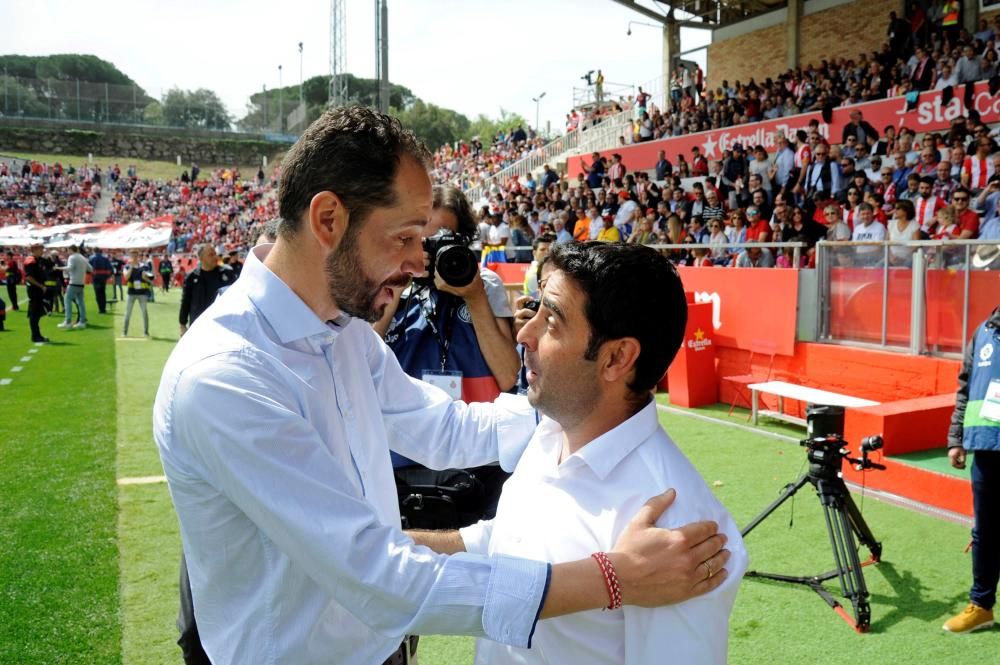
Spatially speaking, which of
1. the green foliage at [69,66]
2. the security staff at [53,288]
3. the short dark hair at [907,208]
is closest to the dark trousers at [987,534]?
the short dark hair at [907,208]

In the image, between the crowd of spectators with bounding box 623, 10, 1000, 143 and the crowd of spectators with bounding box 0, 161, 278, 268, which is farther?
the crowd of spectators with bounding box 0, 161, 278, 268

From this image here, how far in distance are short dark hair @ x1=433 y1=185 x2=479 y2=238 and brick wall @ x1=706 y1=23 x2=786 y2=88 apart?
935 inches

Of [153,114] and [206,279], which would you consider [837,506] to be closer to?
[206,279]

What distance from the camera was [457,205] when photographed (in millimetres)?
3469

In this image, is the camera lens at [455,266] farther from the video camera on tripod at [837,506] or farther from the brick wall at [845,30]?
the brick wall at [845,30]

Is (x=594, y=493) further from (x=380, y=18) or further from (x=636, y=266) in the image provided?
(x=380, y=18)

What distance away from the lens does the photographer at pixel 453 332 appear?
327cm

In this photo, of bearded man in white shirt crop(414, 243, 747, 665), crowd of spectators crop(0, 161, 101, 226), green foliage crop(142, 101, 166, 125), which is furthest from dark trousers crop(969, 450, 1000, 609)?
green foliage crop(142, 101, 166, 125)

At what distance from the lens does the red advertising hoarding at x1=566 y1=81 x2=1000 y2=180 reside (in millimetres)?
13703

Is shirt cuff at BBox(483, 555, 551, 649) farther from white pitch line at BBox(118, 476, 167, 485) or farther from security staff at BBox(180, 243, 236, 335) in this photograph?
security staff at BBox(180, 243, 236, 335)

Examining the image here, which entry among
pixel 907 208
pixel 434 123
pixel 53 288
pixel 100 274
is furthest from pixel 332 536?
pixel 434 123

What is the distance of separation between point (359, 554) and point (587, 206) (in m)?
17.8

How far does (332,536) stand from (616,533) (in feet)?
2.04

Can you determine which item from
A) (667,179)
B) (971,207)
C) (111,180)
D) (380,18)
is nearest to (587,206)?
(667,179)
